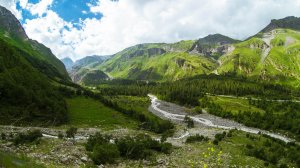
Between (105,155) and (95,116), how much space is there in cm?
5248

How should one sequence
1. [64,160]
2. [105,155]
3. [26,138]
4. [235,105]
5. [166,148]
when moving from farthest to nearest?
1. [235,105]
2. [166,148]
3. [26,138]
4. [105,155]
5. [64,160]

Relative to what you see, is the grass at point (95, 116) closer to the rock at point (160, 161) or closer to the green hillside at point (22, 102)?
the green hillside at point (22, 102)

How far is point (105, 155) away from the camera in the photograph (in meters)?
39.2

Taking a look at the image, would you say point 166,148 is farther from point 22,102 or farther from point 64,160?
point 22,102

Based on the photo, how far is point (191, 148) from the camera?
5694cm

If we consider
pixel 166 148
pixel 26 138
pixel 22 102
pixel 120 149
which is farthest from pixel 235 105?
pixel 26 138

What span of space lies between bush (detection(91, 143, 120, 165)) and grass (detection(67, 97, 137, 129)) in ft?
124

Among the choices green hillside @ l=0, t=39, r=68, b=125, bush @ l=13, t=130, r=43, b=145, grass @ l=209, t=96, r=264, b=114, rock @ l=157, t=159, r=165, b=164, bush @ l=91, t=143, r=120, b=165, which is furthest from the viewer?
grass @ l=209, t=96, r=264, b=114

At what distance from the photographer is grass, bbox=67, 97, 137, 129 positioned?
8200 cm

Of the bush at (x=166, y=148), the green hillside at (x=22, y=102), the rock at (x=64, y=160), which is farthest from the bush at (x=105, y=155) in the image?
the green hillside at (x=22, y=102)

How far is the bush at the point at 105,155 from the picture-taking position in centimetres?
3799

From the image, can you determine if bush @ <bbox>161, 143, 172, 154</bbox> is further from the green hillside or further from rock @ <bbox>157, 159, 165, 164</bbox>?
the green hillside

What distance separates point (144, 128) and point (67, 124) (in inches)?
885

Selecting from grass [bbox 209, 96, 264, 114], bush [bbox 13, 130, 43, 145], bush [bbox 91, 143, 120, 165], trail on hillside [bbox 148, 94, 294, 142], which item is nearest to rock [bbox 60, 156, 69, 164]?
bush [bbox 91, 143, 120, 165]
